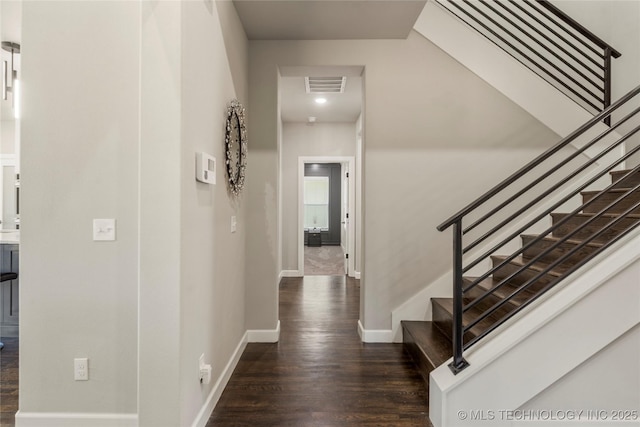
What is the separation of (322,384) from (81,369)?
1.48m

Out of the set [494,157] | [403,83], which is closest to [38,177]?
[403,83]

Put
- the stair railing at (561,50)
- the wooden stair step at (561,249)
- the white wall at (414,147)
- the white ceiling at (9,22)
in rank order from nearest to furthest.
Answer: the wooden stair step at (561,249) → the white ceiling at (9,22) → the stair railing at (561,50) → the white wall at (414,147)

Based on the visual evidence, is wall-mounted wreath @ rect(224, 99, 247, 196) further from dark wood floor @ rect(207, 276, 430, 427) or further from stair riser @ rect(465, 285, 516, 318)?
stair riser @ rect(465, 285, 516, 318)

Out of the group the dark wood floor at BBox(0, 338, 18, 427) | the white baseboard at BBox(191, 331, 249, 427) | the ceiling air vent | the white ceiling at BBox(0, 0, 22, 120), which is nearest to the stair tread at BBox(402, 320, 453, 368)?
the white baseboard at BBox(191, 331, 249, 427)

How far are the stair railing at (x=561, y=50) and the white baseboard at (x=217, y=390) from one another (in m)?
3.47

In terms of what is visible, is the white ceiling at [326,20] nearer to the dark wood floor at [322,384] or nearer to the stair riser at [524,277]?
the stair riser at [524,277]

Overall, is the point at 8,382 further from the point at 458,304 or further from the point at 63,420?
the point at 458,304

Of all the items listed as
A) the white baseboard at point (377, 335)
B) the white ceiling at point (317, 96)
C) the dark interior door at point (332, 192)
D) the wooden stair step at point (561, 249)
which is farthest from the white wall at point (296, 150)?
the dark interior door at point (332, 192)

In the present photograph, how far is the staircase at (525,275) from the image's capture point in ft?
7.08

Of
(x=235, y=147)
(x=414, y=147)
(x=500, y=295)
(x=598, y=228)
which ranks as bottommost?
(x=500, y=295)

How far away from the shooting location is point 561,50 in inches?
124

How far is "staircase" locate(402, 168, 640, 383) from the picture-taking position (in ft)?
7.08

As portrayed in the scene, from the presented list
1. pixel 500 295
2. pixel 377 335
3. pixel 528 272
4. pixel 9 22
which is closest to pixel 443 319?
pixel 500 295

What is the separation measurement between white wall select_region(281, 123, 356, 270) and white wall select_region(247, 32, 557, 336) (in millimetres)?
2792
